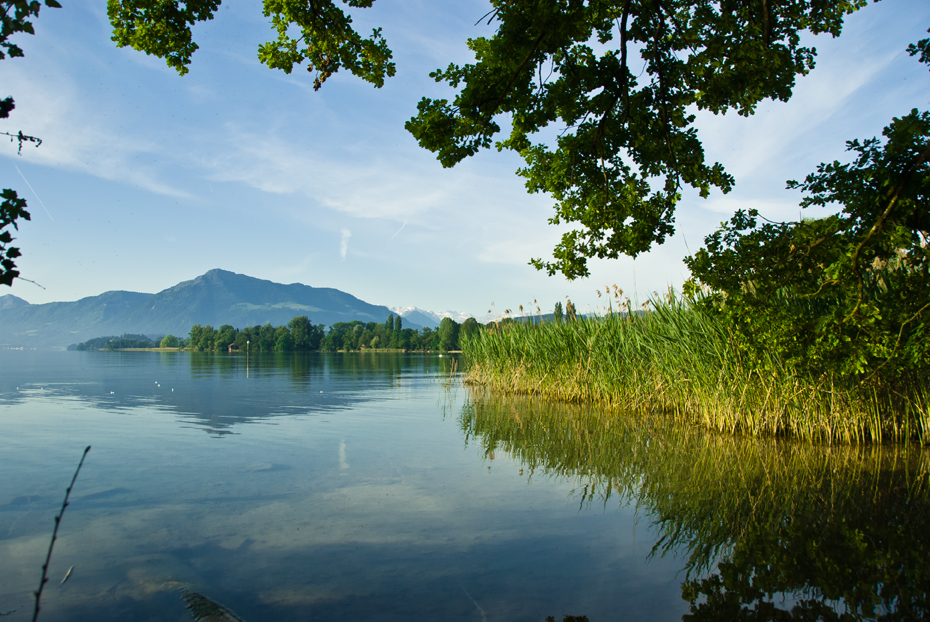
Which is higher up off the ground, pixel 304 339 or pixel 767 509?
pixel 304 339

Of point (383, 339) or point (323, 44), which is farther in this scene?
point (383, 339)

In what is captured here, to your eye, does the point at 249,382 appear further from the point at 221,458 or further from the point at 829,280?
the point at 829,280

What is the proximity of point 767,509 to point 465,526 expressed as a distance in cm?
336

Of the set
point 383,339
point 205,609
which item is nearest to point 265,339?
point 383,339

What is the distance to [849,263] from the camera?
7.04 meters

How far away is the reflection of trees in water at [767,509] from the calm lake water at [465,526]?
29 millimetres

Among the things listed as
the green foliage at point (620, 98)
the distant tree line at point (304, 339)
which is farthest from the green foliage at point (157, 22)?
the distant tree line at point (304, 339)

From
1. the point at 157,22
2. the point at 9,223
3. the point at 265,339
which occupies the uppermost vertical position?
the point at 157,22

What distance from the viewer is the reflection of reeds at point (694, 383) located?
9430 mm

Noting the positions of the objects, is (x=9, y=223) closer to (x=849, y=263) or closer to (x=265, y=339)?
(x=849, y=263)

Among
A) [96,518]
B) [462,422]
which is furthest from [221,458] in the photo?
[462,422]

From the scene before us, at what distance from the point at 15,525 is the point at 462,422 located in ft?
28.8

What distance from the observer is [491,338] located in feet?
67.9

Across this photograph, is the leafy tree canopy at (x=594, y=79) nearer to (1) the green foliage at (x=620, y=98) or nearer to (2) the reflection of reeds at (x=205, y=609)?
(1) the green foliage at (x=620, y=98)
